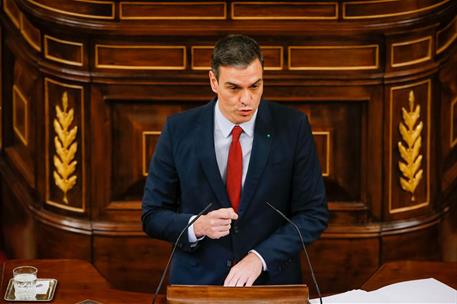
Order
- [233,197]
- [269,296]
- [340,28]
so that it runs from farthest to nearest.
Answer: [340,28]
[233,197]
[269,296]

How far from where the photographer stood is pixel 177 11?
5441 mm

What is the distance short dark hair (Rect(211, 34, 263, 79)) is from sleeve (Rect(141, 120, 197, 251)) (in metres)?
0.38

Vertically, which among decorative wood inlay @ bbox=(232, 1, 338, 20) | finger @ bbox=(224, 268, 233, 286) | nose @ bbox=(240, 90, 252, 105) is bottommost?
finger @ bbox=(224, 268, 233, 286)

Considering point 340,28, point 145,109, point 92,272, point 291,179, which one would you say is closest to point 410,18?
point 340,28

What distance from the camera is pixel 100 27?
17.7 ft

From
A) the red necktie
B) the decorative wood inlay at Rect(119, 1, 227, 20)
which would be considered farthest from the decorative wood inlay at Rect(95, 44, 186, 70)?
the red necktie

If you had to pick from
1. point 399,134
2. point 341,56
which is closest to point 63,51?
point 341,56

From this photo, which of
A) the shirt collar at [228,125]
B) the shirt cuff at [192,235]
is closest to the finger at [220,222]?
the shirt cuff at [192,235]

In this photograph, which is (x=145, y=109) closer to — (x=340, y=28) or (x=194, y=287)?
(x=340, y=28)

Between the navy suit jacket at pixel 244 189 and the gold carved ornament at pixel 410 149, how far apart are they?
70.3 inches

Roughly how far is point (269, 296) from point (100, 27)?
7.60 ft

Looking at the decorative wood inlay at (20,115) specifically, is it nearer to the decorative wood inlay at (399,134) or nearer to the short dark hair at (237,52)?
the decorative wood inlay at (399,134)

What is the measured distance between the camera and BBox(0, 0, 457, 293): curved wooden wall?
5434mm

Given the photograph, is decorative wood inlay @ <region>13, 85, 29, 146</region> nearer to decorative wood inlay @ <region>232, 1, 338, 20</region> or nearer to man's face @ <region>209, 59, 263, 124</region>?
decorative wood inlay @ <region>232, 1, 338, 20</region>
